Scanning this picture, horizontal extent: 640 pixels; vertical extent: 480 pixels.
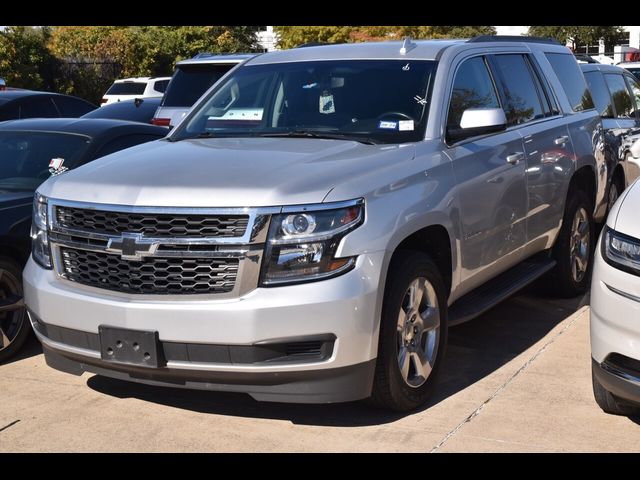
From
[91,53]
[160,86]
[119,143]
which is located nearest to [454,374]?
[119,143]

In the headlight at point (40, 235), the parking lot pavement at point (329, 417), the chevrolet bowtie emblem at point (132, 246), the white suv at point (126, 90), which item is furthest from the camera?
the white suv at point (126, 90)

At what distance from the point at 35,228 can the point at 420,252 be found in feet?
6.62

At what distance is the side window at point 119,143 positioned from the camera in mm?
6949

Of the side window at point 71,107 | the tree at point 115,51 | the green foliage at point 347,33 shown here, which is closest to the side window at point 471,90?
the side window at point 71,107

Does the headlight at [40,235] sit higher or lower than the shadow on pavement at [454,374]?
higher

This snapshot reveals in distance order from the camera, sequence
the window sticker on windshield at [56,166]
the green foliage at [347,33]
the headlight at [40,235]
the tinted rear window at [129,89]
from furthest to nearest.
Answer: the green foliage at [347,33]
the tinted rear window at [129,89]
the window sticker on windshield at [56,166]
the headlight at [40,235]

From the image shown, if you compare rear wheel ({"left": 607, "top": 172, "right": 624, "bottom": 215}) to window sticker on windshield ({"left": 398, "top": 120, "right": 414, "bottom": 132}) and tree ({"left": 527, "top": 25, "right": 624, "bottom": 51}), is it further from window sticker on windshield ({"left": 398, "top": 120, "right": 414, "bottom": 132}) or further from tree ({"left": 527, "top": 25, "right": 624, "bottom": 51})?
tree ({"left": 527, "top": 25, "right": 624, "bottom": 51})

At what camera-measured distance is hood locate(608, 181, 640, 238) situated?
4461 millimetres

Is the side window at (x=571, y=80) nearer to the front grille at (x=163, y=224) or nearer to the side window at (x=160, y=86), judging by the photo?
the front grille at (x=163, y=224)

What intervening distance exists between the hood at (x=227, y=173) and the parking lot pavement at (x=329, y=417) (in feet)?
3.78

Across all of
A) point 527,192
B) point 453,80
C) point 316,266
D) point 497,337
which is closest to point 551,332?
point 497,337

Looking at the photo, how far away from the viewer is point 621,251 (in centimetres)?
445
